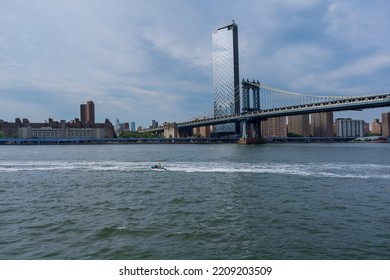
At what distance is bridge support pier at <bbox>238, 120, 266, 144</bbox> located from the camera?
387 ft

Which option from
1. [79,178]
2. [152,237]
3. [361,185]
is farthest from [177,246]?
[79,178]

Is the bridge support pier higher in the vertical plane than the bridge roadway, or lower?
lower

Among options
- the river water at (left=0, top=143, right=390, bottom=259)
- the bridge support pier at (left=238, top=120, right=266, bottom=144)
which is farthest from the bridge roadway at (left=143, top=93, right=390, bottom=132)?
the river water at (left=0, top=143, right=390, bottom=259)

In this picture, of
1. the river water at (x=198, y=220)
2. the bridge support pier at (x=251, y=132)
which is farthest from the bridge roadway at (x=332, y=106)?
the river water at (x=198, y=220)

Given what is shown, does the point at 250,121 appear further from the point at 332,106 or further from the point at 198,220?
the point at 198,220

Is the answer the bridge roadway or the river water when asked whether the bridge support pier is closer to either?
the bridge roadway

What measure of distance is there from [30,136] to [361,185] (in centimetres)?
21158

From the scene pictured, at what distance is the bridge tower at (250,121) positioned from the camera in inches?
4663

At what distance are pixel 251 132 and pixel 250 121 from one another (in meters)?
7.65

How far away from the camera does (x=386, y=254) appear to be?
9023mm

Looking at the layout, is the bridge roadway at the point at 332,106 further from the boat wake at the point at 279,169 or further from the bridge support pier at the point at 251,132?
the boat wake at the point at 279,169

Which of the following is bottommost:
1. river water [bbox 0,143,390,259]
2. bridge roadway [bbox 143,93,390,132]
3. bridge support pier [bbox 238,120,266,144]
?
river water [bbox 0,143,390,259]
